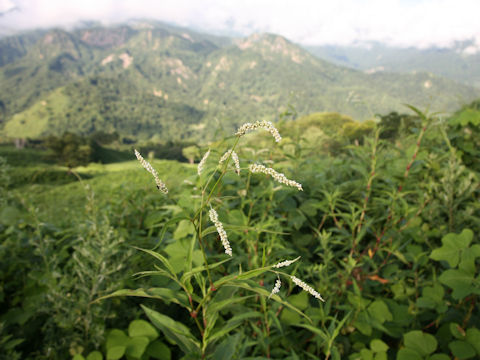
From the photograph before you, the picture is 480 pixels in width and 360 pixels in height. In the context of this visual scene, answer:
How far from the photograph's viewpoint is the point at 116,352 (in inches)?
55.4

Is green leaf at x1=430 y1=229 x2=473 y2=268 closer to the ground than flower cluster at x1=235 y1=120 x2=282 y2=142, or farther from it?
closer to the ground

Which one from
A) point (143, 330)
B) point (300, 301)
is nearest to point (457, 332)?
point (300, 301)

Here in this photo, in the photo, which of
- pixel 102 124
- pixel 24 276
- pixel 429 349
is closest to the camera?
pixel 429 349

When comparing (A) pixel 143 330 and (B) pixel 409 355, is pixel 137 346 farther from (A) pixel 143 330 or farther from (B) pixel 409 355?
(B) pixel 409 355

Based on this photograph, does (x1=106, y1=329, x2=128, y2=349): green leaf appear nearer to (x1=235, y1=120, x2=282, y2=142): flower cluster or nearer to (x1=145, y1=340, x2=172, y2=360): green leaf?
(x1=145, y1=340, x2=172, y2=360): green leaf

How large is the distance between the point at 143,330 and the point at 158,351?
0.15 m

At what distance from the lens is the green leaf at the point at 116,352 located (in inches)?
54.6

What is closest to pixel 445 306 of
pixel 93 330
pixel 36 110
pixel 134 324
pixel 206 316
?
pixel 206 316

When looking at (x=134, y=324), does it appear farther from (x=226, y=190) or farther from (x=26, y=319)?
(x=226, y=190)

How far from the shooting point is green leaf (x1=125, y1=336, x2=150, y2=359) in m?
1.42

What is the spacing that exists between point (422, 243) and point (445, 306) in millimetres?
822

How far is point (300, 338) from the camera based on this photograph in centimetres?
179

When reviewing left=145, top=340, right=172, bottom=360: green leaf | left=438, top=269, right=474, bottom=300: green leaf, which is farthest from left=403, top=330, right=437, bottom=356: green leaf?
left=145, top=340, right=172, bottom=360: green leaf

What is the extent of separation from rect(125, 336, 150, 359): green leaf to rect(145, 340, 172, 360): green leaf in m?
0.08
